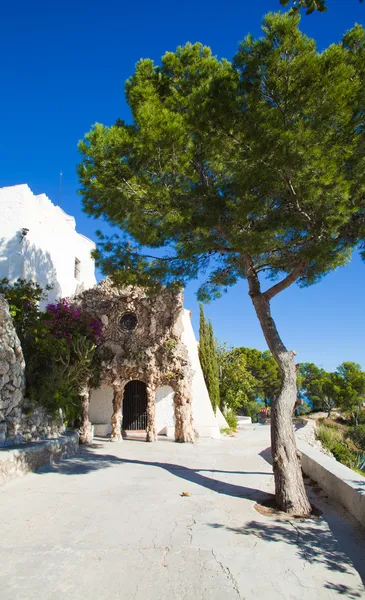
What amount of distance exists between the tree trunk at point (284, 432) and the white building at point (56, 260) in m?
8.48

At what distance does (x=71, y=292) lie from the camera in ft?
58.1

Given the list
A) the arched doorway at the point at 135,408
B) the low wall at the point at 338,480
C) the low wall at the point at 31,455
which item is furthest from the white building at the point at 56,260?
the low wall at the point at 338,480

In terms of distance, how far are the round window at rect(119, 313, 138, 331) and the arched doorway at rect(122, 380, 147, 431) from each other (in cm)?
344

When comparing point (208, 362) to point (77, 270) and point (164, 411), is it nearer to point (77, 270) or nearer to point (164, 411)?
point (164, 411)

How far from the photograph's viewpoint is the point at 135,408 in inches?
684

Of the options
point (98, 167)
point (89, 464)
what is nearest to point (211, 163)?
point (98, 167)

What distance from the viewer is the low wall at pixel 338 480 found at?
17.4ft

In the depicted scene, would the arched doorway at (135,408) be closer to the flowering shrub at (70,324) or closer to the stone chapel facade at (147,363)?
the stone chapel facade at (147,363)

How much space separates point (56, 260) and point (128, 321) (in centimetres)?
429

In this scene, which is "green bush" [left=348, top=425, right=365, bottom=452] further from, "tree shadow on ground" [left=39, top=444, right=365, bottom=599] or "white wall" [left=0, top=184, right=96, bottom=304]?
"tree shadow on ground" [left=39, top=444, right=365, bottom=599]

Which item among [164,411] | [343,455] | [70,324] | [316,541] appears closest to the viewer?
[316,541]

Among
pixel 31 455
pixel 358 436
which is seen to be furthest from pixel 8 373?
pixel 358 436

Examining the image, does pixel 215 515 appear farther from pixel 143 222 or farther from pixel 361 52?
pixel 361 52

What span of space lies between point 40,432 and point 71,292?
897 centimetres
